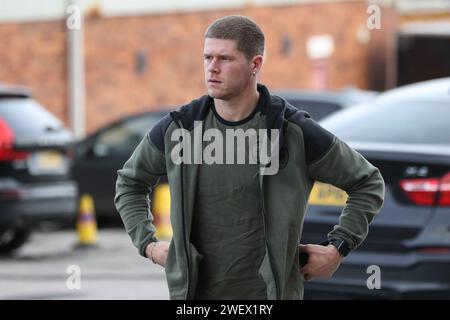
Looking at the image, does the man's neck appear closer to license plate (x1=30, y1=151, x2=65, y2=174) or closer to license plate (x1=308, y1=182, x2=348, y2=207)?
license plate (x1=308, y1=182, x2=348, y2=207)

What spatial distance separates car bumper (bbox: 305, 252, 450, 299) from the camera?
20.0 feet

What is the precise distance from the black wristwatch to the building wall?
60.2ft

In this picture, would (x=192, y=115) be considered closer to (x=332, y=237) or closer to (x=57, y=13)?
(x=332, y=237)

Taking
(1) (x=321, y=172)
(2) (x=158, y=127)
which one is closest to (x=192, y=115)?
(2) (x=158, y=127)

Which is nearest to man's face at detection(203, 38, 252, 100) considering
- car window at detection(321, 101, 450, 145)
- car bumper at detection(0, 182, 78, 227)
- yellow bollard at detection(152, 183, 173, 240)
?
car window at detection(321, 101, 450, 145)

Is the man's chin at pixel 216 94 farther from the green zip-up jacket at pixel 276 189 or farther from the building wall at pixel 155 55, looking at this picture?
the building wall at pixel 155 55

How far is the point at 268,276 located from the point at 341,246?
35 cm

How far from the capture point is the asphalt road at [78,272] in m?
9.12

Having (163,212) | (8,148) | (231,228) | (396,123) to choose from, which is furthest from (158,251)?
(163,212)

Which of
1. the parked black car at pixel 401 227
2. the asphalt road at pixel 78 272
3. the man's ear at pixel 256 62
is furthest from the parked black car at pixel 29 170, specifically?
the man's ear at pixel 256 62

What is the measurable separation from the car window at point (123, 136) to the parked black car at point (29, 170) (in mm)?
2788

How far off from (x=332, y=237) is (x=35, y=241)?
32.4 feet

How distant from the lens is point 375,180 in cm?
398

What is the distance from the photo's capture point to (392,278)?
6.13m
